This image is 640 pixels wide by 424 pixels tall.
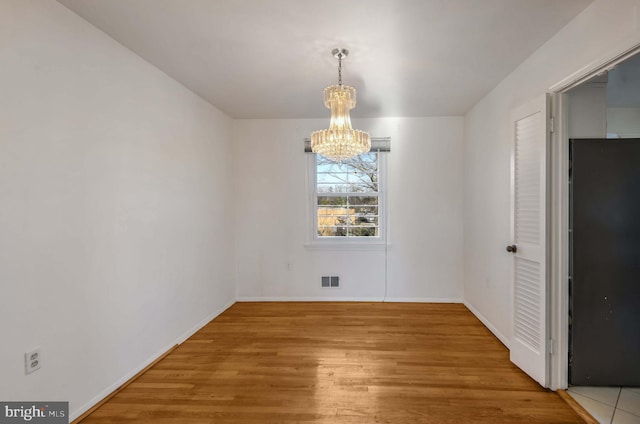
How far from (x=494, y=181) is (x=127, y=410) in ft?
11.8

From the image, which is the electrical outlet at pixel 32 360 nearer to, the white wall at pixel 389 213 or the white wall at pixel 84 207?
the white wall at pixel 84 207

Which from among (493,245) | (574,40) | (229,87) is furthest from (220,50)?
(493,245)

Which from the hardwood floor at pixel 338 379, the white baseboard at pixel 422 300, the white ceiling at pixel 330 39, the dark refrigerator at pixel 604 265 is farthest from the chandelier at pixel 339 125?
the white baseboard at pixel 422 300

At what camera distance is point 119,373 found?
1998mm

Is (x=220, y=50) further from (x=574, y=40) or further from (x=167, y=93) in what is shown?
(x=574, y=40)

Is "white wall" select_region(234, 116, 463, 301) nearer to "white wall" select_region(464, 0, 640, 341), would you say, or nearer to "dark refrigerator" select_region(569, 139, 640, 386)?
"white wall" select_region(464, 0, 640, 341)

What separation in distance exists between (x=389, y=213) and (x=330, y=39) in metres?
2.38

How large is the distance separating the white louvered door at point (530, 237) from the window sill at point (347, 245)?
1720 mm

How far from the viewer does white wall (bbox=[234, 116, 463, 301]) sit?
3.72 meters

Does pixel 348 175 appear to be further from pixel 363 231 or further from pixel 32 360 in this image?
pixel 32 360

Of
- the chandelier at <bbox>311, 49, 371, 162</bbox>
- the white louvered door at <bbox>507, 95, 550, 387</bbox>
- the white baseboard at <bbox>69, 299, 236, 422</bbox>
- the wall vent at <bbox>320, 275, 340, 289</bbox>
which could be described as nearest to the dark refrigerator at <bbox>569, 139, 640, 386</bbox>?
the white louvered door at <bbox>507, 95, 550, 387</bbox>

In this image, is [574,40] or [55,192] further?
[574,40]

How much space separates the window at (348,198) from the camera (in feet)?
12.6

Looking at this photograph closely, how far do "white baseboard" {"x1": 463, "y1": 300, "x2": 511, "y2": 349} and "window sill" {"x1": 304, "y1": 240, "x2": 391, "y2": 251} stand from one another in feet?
4.11
